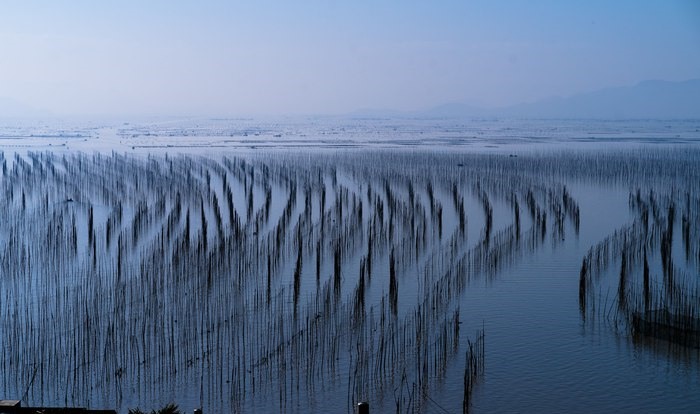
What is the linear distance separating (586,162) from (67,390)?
24789 mm

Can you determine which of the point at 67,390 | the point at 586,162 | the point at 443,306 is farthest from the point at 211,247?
the point at 586,162

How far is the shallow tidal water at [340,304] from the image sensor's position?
25.2 feet

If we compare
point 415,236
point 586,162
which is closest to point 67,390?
point 415,236

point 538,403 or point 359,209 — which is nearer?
point 538,403

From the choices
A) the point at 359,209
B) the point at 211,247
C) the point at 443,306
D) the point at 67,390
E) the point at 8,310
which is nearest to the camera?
the point at 67,390

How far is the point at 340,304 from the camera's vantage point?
10227 mm

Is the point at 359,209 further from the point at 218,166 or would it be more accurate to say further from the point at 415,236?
the point at 218,166

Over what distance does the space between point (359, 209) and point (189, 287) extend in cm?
587

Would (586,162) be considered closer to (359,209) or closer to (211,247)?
(359,209)

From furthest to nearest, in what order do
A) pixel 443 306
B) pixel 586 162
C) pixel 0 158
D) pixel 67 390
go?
1. pixel 0 158
2. pixel 586 162
3. pixel 443 306
4. pixel 67 390

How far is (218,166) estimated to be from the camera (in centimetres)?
2809

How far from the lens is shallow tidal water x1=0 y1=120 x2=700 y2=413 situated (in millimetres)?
7668

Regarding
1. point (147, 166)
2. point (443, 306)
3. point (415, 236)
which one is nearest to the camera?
point (443, 306)

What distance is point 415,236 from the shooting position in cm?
1421
